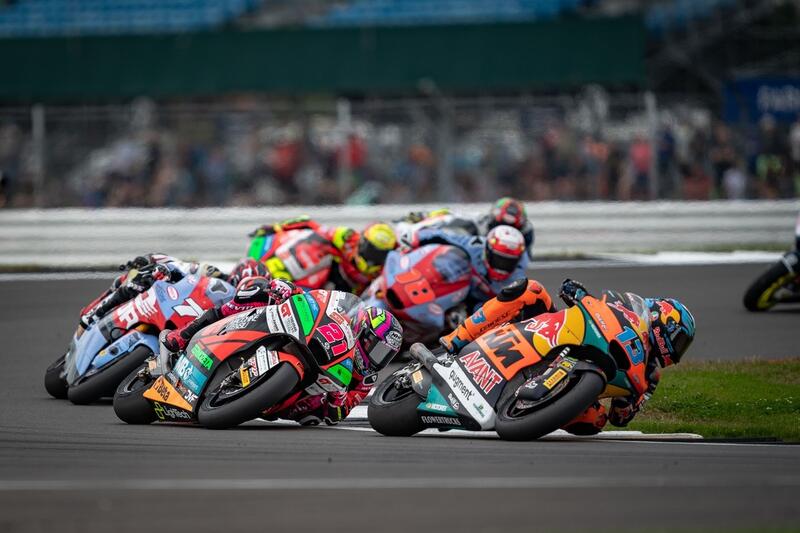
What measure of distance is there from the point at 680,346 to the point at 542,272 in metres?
9.19

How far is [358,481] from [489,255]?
5672 millimetres

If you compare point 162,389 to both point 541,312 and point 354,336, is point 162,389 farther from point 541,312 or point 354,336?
point 541,312

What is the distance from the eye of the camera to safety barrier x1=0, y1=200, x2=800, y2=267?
745 inches

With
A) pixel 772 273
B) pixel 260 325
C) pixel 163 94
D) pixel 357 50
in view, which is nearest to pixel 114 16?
pixel 163 94

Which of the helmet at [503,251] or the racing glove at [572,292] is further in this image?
the helmet at [503,251]

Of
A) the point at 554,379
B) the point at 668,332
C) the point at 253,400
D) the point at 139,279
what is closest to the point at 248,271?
the point at 139,279

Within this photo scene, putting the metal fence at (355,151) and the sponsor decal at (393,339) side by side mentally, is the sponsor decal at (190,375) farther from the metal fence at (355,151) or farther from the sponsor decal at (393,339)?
the metal fence at (355,151)

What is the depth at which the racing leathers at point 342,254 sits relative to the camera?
12.8 metres

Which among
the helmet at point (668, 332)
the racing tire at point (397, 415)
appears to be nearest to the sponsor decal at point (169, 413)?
the racing tire at point (397, 415)

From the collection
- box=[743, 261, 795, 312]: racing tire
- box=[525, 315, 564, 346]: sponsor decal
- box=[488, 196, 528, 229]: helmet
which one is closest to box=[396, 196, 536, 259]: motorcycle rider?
box=[488, 196, 528, 229]: helmet

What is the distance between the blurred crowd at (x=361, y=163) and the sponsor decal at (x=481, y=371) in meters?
11.3

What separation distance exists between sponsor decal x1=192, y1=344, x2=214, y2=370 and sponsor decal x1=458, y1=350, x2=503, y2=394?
4.84ft

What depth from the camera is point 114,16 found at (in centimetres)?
2777

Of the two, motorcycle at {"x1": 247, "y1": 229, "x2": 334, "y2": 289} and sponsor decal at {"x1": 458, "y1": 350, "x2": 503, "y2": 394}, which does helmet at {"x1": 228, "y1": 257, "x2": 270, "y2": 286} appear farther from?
motorcycle at {"x1": 247, "y1": 229, "x2": 334, "y2": 289}
